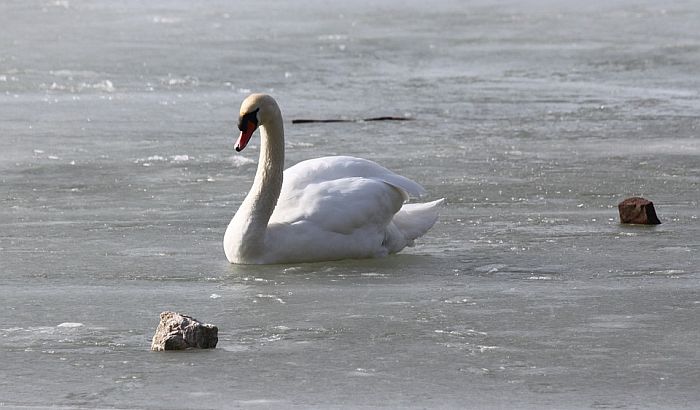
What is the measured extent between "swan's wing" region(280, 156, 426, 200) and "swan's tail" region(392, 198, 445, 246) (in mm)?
104

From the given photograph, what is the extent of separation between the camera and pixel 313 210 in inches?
273

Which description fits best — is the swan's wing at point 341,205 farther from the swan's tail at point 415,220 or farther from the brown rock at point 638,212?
the brown rock at point 638,212

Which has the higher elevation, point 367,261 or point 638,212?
point 638,212

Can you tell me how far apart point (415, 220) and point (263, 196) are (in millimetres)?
825

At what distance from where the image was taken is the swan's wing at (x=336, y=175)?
7.18m

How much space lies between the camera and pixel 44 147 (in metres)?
10.5

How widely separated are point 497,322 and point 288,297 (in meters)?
0.95

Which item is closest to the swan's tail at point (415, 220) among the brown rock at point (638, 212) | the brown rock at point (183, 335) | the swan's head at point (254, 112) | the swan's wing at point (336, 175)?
the swan's wing at point (336, 175)

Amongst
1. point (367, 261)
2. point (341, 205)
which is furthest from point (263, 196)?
point (367, 261)

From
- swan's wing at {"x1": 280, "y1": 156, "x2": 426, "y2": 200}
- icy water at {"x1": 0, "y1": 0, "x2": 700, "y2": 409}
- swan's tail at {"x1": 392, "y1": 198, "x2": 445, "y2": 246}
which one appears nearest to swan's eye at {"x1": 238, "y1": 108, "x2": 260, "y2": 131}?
swan's wing at {"x1": 280, "y1": 156, "x2": 426, "y2": 200}

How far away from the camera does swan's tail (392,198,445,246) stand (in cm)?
727

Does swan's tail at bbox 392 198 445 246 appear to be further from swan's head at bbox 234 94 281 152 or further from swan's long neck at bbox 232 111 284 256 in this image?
swan's head at bbox 234 94 281 152

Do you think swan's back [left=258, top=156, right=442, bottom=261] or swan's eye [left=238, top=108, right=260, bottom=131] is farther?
swan's eye [left=238, top=108, right=260, bottom=131]

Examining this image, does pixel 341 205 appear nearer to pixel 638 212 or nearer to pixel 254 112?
pixel 254 112
